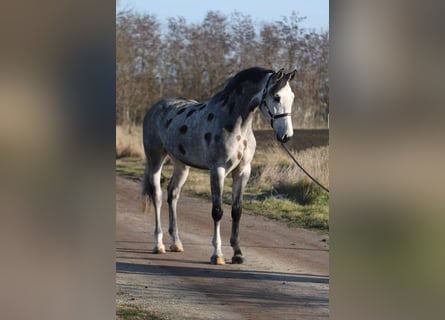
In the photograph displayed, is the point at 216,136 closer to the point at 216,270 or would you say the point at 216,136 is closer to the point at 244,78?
the point at 244,78

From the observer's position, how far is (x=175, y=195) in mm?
3119

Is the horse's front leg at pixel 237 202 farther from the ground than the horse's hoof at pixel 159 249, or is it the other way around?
the horse's front leg at pixel 237 202

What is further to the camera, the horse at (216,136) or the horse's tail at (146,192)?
the horse's tail at (146,192)

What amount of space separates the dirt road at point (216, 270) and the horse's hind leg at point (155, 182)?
30 millimetres

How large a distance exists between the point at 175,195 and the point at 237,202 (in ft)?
0.98

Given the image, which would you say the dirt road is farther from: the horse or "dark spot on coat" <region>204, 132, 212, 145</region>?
"dark spot on coat" <region>204, 132, 212, 145</region>

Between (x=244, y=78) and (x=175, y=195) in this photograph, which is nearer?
(x=244, y=78)

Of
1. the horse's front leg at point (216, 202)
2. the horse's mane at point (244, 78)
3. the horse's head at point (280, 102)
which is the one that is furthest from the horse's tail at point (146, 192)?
the horse's head at point (280, 102)

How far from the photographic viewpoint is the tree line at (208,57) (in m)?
2.85

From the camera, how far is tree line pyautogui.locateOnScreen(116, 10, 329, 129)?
112 inches

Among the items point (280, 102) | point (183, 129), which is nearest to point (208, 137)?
point (183, 129)

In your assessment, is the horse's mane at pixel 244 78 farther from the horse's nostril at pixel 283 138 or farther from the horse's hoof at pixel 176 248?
the horse's hoof at pixel 176 248
